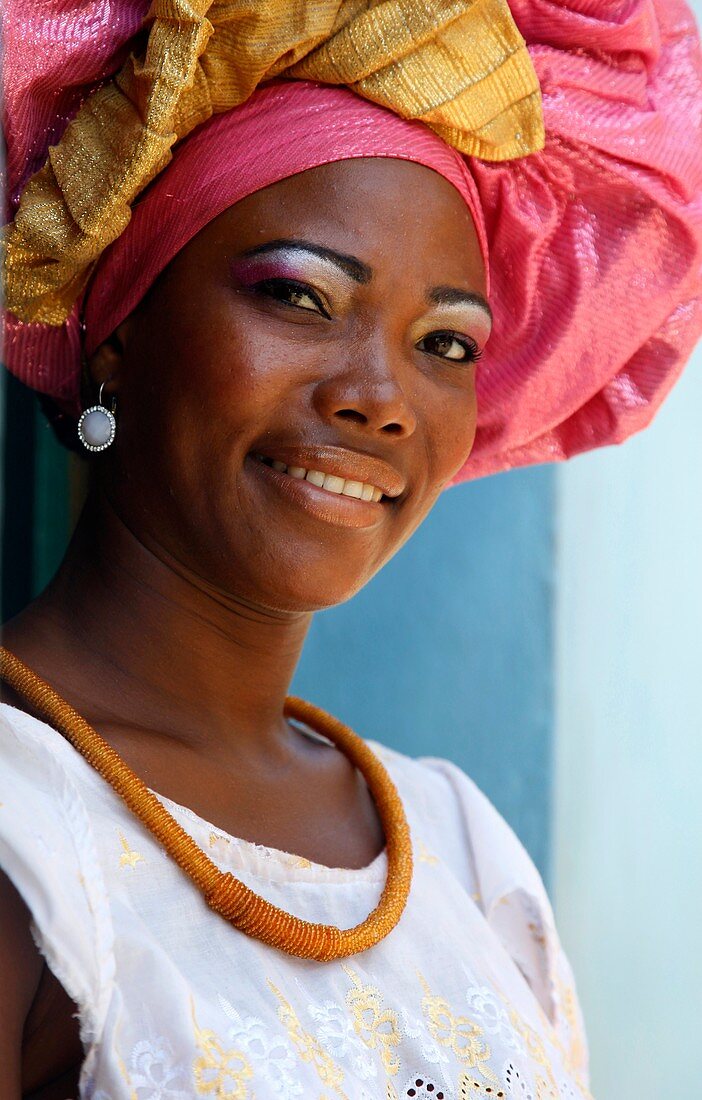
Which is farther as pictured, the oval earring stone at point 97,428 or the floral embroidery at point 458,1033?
the oval earring stone at point 97,428

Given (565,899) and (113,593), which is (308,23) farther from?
(565,899)

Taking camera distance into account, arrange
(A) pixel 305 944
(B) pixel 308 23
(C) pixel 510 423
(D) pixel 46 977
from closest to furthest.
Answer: (D) pixel 46 977 < (A) pixel 305 944 < (B) pixel 308 23 < (C) pixel 510 423

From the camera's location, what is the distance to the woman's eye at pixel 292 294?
1.87m

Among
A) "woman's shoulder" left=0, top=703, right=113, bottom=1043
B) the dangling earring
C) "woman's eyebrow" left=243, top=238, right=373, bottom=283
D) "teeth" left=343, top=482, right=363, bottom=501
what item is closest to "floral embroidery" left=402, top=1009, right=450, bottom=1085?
"woman's shoulder" left=0, top=703, right=113, bottom=1043

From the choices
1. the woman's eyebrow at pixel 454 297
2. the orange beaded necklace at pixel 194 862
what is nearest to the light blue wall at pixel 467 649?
the woman's eyebrow at pixel 454 297

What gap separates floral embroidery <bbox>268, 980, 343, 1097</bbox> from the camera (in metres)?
1.59

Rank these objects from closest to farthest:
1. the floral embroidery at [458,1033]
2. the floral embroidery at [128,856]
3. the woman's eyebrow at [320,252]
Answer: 1. the floral embroidery at [128,856]
2. the floral embroidery at [458,1033]
3. the woman's eyebrow at [320,252]

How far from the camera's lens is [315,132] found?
1.92 meters

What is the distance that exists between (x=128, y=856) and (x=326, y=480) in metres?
0.56

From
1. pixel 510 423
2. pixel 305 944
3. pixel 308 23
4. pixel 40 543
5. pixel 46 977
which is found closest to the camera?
pixel 46 977

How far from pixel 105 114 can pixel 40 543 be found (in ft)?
3.99

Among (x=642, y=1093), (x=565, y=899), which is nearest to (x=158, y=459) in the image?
(x=565, y=899)

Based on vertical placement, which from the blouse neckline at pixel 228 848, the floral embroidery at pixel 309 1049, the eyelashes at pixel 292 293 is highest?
the eyelashes at pixel 292 293

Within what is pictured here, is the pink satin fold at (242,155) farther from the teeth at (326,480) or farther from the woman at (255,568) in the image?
the teeth at (326,480)
